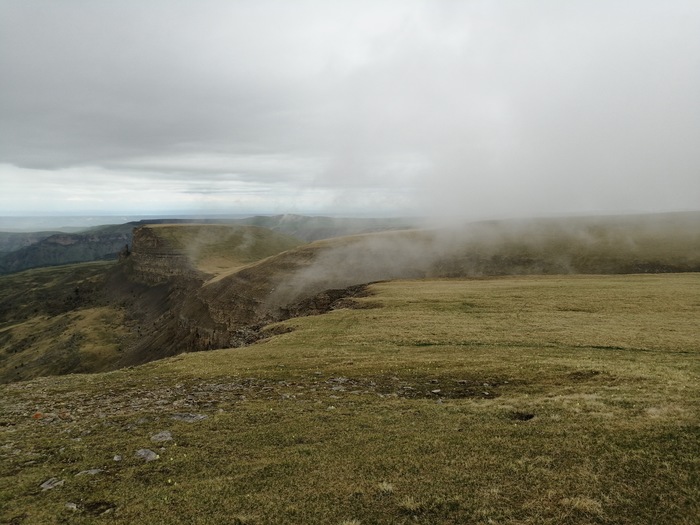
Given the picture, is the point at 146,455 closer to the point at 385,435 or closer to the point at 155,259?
the point at 385,435

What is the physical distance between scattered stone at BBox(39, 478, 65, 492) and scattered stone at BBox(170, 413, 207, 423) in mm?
5979

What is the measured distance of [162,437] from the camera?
18625 millimetres

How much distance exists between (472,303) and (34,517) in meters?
46.0

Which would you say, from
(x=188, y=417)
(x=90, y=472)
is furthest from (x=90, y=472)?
(x=188, y=417)

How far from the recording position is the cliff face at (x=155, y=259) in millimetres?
165125

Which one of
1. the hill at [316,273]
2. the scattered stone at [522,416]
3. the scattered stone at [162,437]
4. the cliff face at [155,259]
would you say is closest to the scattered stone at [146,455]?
the scattered stone at [162,437]

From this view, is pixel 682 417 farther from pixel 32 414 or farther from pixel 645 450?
pixel 32 414

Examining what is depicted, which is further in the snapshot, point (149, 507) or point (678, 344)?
point (678, 344)

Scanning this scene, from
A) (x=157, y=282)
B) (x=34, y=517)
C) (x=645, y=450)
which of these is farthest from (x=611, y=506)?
(x=157, y=282)

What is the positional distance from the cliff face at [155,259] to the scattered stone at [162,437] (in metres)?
141

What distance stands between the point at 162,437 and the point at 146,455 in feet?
5.76

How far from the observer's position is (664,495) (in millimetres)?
11203

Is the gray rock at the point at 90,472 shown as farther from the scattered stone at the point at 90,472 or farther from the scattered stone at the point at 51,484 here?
the scattered stone at the point at 51,484

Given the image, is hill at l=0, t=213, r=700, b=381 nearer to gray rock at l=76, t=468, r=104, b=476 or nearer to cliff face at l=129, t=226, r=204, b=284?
cliff face at l=129, t=226, r=204, b=284
